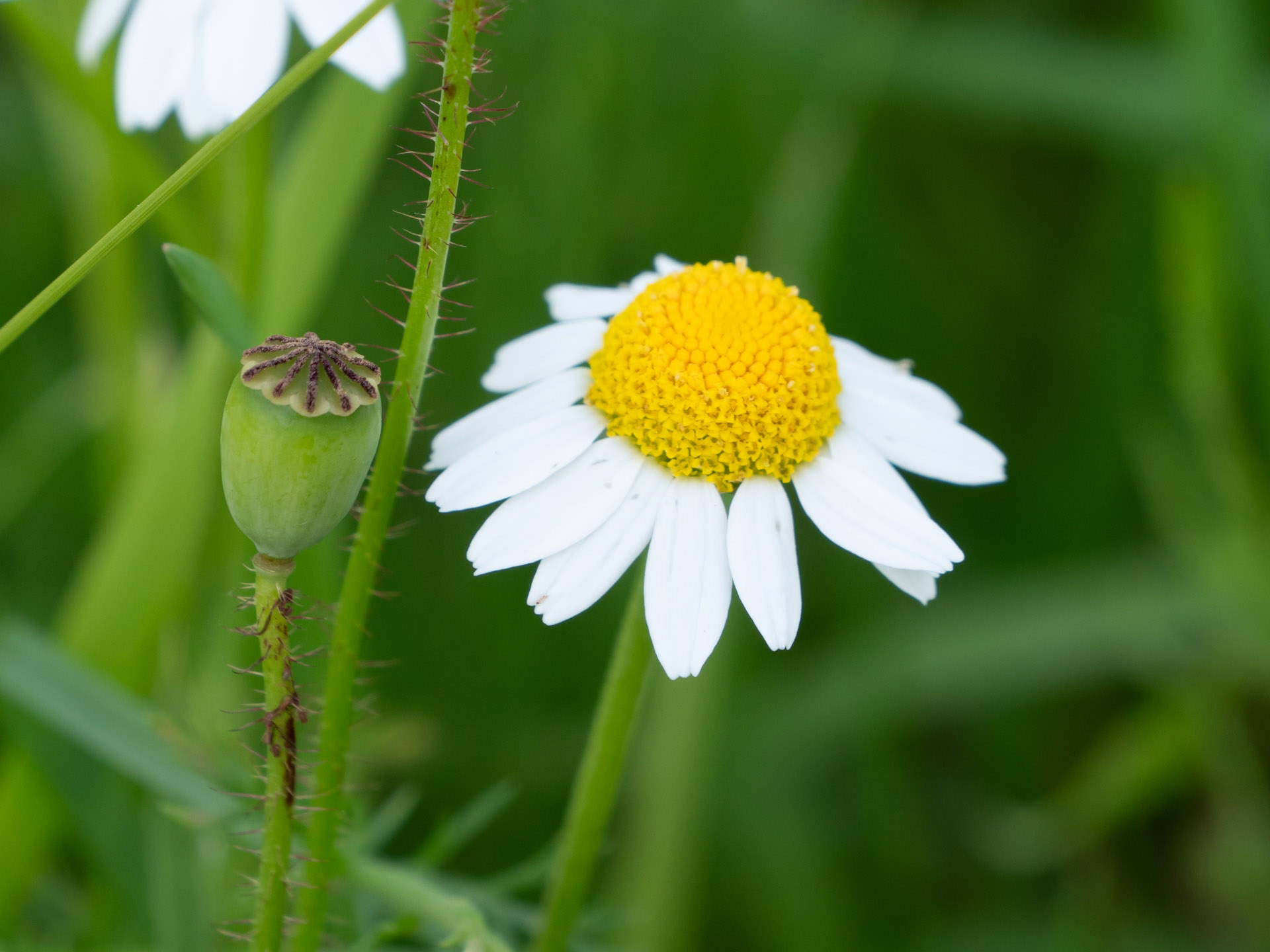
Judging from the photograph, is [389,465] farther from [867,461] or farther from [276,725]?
[867,461]

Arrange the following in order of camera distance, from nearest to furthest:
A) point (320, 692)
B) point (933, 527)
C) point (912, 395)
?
point (933, 527) < point (912, 395) < point (320, 692)

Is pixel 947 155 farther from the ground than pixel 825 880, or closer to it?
farther from the ground

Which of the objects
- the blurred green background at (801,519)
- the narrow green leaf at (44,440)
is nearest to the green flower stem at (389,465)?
the blurred green background at (801,519)

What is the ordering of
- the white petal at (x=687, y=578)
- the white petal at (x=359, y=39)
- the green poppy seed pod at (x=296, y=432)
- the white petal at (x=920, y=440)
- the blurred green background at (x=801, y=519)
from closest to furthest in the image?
the green poppy seed pod at (x=296, y=432) → the white petal at (x=687, y=578) → the white petal at (x=920, y=440) → the white petal at (x=359, y=39) → the blurred green background at (x=801, y=519)

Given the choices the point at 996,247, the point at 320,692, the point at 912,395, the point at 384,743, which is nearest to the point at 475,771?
the point at 384,743

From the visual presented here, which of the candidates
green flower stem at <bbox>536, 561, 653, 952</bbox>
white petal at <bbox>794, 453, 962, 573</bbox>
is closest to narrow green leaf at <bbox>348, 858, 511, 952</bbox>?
green flower stem at <bbox>536, 561, 653, 952</bbox>

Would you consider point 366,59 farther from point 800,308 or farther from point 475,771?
point 475,771

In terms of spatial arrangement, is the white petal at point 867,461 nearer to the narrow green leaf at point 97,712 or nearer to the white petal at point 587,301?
the white petal at point 587,301
